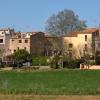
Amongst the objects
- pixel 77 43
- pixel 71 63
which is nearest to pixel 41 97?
pixel 71 63

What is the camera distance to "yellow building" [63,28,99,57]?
457ft

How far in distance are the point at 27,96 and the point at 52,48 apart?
12414 centimetres

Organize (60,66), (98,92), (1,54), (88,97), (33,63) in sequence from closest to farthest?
1. (88,97)
2. (98,92)
3. (60,66)
4. (33,63)
5. (1,54)

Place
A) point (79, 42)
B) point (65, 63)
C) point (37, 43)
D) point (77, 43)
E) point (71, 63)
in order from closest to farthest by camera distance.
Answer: point (71, 63) → point (65, 63) → point (79, 42) → point (77, 43) → point (37, 43)

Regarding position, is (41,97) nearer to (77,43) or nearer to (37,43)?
(77,43)

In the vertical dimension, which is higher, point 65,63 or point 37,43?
point 37,43

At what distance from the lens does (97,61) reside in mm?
92625

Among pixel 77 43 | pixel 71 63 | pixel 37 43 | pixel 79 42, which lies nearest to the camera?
pixel 71 63

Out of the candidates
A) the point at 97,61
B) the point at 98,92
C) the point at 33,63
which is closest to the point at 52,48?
the point at 33,63

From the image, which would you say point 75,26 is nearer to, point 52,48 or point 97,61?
point 52,48

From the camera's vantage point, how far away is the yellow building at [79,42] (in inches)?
5487

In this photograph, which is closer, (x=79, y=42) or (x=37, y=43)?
(x=79, y=42)

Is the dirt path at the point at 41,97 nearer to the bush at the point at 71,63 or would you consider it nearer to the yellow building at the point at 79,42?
the bush at the point at 71,63

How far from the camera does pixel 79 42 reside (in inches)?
5728
